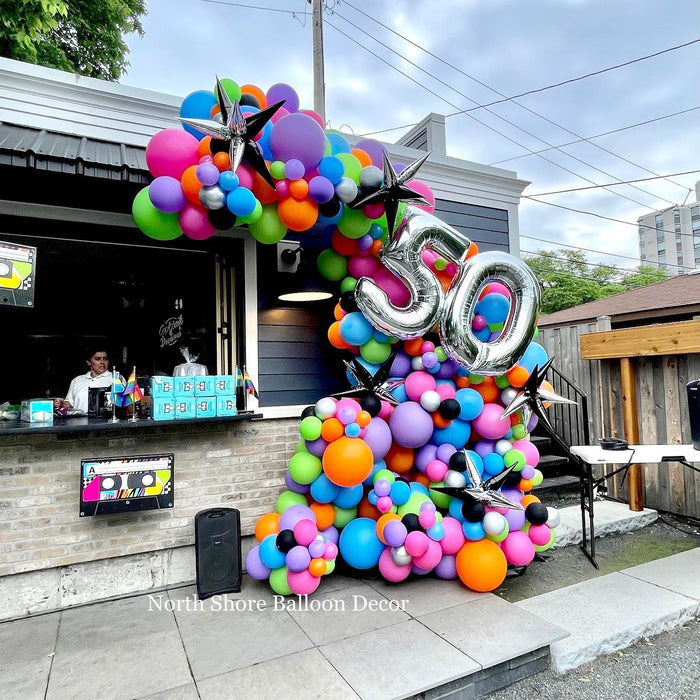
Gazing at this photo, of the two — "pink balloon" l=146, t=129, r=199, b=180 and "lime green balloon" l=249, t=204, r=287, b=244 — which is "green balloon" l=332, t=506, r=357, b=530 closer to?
"lime green balloon" l=249, t=204, r=287, b=244

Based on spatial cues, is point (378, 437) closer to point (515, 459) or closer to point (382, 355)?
point (382, 355)

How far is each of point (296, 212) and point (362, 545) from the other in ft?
6.87

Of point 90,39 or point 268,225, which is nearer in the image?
point 268,225

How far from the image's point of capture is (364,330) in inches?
120

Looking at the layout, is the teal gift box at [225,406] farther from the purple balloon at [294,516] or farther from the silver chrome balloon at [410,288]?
the silver chrome balloon at [410,288]

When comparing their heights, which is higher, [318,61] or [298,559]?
[318,61]

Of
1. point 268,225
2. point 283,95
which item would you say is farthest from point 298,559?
point 283,95

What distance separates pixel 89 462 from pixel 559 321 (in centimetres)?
837

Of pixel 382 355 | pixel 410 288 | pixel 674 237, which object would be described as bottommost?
pixel 382 355

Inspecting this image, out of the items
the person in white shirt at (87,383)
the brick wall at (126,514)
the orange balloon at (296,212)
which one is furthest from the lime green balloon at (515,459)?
the person in white shirt at (87,383)

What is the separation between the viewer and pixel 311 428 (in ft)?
9.02

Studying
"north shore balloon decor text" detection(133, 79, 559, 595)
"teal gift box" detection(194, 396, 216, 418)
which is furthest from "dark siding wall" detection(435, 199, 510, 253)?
"teal gift box" detection(194, 396, 216, 418)

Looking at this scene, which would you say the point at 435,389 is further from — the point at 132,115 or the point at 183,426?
the point at 132,115

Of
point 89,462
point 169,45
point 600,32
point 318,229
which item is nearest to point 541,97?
point 600,32
